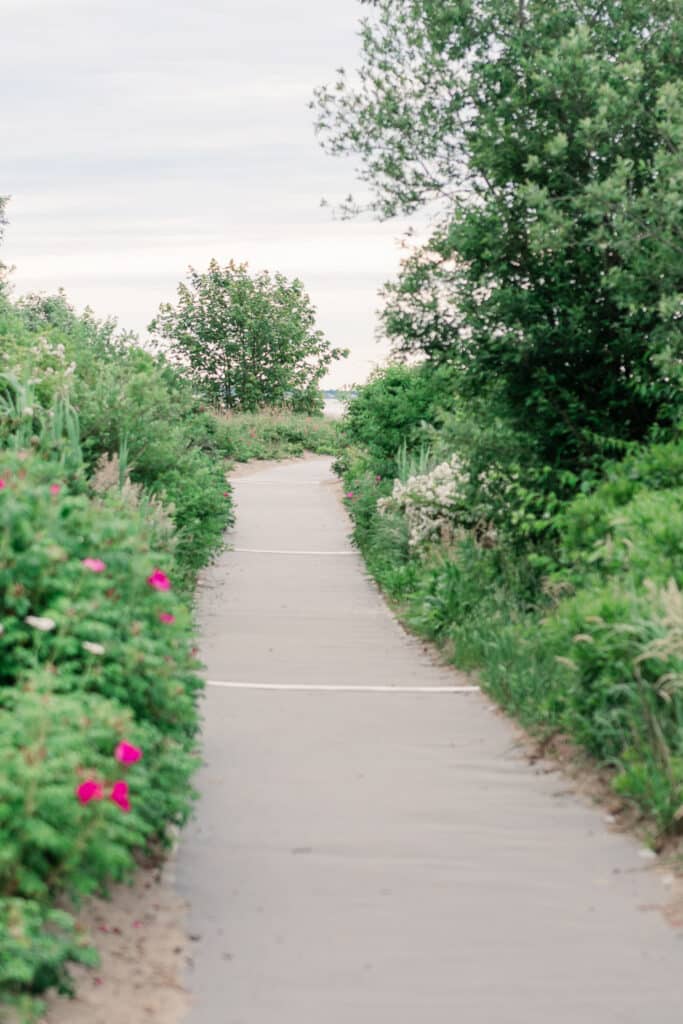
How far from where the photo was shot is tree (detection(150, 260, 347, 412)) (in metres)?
55.0

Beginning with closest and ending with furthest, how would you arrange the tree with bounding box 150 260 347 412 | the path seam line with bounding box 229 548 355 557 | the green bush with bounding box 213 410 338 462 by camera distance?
the path seam line with bounding box 229 548 355 557 < the green bush with bounding box 213 410 338 462 < the tree with bounding box 150 260 347 412

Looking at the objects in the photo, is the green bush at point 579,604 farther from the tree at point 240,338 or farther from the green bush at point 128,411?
the tree at point 240,338

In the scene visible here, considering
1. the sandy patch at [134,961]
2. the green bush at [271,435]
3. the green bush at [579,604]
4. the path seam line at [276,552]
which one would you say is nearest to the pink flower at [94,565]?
the sandy patch at [134,961]

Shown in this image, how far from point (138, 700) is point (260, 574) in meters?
10.7

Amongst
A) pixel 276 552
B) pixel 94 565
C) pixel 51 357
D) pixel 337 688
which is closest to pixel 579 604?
pixel 337 688

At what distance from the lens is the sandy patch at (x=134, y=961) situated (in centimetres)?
448

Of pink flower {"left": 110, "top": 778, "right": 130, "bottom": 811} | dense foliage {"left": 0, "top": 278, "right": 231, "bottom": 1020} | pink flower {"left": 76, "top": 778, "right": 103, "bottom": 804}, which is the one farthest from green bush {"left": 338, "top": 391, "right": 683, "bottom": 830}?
pink flower {"left": 76, "top": 778, "right": 103, "bottom": 804}

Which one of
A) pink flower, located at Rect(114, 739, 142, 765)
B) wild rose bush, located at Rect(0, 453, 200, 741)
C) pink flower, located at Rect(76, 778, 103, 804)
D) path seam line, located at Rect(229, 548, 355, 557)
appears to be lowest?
path seam line, located at Rect(229, 548, 355, 557)

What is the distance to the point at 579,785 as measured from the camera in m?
7.28

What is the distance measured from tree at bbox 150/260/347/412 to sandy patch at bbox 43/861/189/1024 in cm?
4910

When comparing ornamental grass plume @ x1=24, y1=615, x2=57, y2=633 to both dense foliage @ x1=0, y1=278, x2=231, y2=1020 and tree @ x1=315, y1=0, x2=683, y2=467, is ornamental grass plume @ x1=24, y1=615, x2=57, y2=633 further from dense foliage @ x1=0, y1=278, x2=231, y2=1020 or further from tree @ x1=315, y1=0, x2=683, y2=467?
tree @ x1=315, y1=0, x2=683, y2=467

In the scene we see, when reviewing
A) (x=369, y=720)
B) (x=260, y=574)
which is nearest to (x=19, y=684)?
(x=369, y=720)

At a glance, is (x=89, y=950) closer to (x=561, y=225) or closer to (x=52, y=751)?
(x=52, y=751)

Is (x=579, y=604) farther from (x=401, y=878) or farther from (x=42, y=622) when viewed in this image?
(x=42, y=622)
